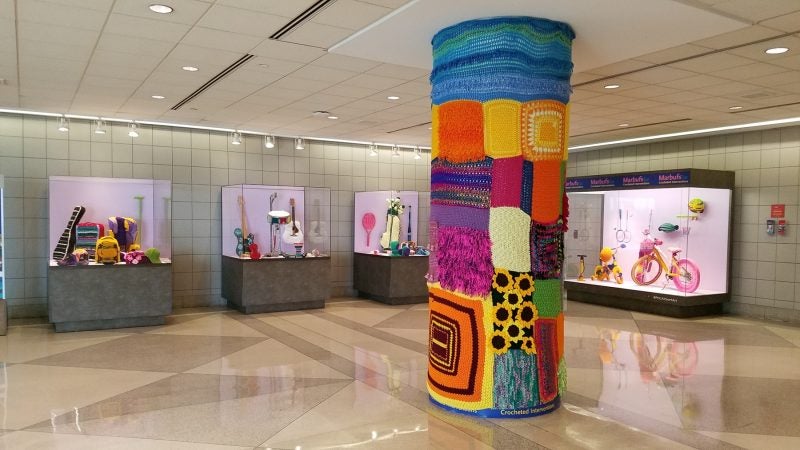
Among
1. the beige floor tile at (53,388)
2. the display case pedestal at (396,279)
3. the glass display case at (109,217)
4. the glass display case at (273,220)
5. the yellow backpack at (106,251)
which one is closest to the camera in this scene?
the beige floor tile at (53,388)

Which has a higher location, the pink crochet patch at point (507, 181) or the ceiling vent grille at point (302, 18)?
the ceiling vent grille at point (302, 18)

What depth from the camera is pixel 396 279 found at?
10.5 meters

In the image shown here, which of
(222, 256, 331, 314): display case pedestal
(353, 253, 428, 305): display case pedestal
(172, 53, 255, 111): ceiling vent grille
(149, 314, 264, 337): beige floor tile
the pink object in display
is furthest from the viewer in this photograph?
the pink object in display

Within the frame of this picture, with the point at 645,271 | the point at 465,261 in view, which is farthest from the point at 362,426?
the point at 645,271

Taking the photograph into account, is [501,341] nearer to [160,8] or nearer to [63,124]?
[160,8]

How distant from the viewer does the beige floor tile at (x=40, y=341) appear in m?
6.62

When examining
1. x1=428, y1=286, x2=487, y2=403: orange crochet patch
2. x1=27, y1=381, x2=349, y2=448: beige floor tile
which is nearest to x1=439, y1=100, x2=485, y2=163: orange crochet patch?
x1=428, y1=286, x2=487, y2=403: orange crochet patch

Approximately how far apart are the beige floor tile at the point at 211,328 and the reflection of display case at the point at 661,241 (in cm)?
618

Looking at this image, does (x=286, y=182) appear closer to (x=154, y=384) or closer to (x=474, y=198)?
(x=154, y=384)

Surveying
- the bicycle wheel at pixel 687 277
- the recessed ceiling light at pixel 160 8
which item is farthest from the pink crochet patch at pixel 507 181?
the bicycle wheel at pixel 687 277

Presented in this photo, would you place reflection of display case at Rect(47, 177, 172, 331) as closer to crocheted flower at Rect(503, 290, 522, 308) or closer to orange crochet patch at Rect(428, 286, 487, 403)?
orange crochet patch at Rect(428, 286, 487, 403)

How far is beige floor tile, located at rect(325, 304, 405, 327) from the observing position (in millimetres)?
8945

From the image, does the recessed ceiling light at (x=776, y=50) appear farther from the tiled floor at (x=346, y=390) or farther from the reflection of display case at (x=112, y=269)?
the reflection of display case at (x=112, y=269)

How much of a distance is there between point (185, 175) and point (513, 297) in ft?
23.8
